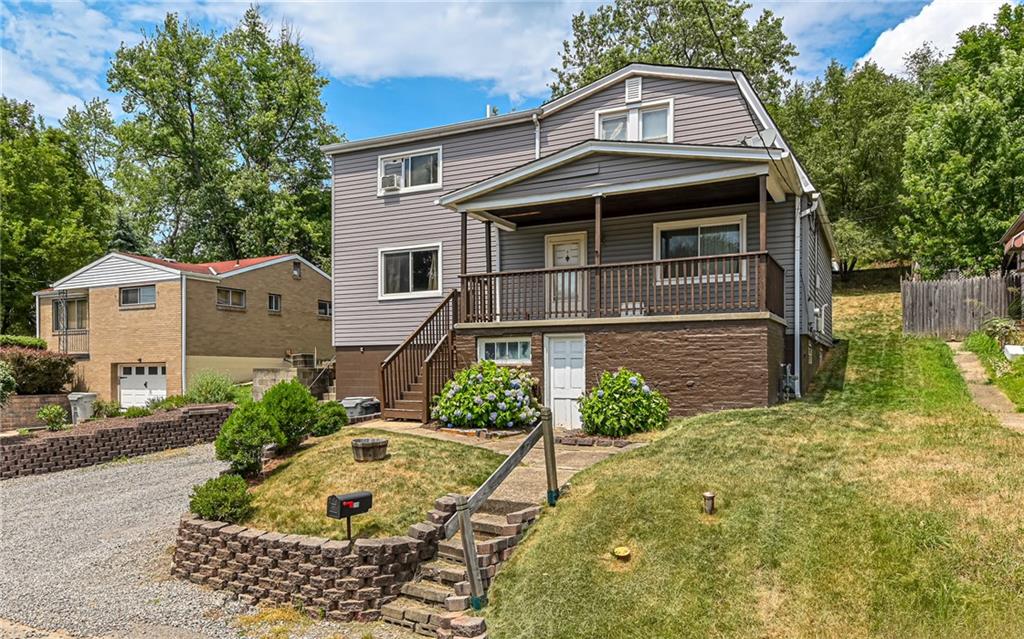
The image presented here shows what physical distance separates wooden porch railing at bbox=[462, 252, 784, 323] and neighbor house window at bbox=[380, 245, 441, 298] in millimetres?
3141

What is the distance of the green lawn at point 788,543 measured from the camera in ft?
15.6

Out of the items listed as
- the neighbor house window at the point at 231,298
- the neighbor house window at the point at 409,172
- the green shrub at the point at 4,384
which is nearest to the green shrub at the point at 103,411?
the green shrub at the point at 4,384

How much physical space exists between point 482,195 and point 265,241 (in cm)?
2598

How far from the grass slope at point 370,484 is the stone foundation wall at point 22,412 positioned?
16.6 metres

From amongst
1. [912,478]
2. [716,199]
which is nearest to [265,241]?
[716,199]

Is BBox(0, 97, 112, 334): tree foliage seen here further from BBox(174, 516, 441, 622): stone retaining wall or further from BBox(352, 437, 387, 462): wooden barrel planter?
BBox(174, 516, 441, 622): stone retaining wall

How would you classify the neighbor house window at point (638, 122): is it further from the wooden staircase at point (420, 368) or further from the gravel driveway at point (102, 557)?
the gravel driveway at point (102, 557)

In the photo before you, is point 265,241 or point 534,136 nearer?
point 534,136

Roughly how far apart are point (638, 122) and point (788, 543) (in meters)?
11.2

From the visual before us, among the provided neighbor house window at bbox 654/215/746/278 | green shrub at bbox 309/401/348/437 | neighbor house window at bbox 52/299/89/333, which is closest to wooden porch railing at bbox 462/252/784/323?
neighbor house window at bbox 654/215/746/278

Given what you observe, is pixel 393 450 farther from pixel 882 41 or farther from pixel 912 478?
pixel 882 41

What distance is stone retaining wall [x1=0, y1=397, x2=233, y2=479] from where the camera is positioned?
13.3 meters

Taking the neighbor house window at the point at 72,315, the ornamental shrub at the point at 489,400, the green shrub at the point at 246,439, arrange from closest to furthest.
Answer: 1. the green shrub at the point at 246,439
2. the ornamental shrub at the point at 489,400
3. the neighbor house window at the point at 72,315

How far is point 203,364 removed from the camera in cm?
2319
